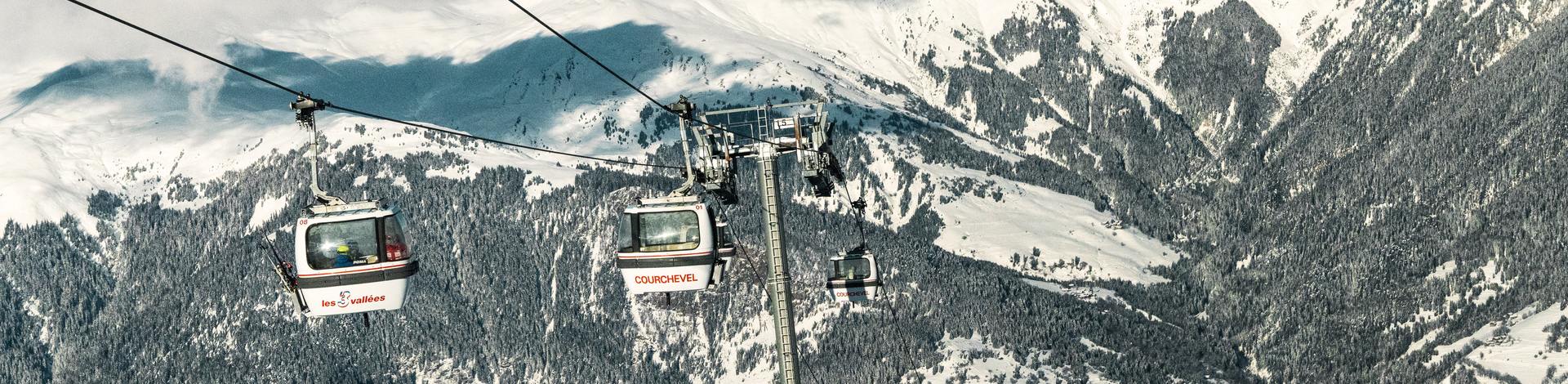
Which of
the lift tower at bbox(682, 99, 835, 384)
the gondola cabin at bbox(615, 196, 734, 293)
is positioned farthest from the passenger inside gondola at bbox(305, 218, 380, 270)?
the lift tower at bbox(682, 99, 835, 384)

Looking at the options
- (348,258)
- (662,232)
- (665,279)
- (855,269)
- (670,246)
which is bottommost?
(855,269)

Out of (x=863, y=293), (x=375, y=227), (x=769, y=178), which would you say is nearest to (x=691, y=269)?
(x=769, y=178)

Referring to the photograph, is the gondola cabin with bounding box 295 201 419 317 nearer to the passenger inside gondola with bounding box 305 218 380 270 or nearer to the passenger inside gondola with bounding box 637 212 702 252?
the passenger inside gondola with bounding box 305 218 380 270

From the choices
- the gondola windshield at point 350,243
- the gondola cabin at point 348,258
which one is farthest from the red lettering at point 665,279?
the gondola windshield at point 350,243

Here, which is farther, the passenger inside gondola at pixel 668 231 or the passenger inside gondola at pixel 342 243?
the passenger inside gondola at pixel 668 231

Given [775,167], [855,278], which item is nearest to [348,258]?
[775,167]

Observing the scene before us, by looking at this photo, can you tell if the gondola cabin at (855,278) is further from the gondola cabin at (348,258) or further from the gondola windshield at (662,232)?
the gondola cabin at (348,258)

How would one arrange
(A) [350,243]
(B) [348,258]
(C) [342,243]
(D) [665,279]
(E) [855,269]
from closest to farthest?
(C) [342,243] → (A) [350,243] → (B) [348,258] → (D) [665,279] → (E) [855,269]

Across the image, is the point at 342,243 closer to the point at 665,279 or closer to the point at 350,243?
the point at 350,243
